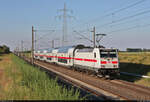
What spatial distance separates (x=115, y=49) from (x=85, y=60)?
486 centimetres

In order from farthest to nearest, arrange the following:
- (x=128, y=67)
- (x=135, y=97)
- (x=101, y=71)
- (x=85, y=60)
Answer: (x=128, y=67), (x=85, y=60), (x=101, y=71), (x=135, y=97)

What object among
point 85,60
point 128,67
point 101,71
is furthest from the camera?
point 128,67

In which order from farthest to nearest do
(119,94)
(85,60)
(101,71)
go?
(85,60)
(101,71)
(119,94)

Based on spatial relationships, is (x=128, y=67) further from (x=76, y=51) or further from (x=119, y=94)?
(x=119, y=94)

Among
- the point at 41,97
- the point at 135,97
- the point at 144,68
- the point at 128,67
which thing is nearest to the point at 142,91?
the point at 135,97

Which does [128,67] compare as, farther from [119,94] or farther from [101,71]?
[119,94]

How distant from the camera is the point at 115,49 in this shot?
23.0 metres

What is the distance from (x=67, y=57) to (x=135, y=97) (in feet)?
71.1

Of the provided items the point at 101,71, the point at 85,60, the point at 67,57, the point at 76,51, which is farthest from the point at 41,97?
the point at 67,57

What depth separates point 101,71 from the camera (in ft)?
72.3

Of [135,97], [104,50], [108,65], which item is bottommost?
[135,97]

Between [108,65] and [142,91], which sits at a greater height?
[108,65]

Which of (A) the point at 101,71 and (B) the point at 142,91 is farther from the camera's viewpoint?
(A) the point at 101,71

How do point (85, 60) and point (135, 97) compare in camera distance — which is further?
point (85, 60)
